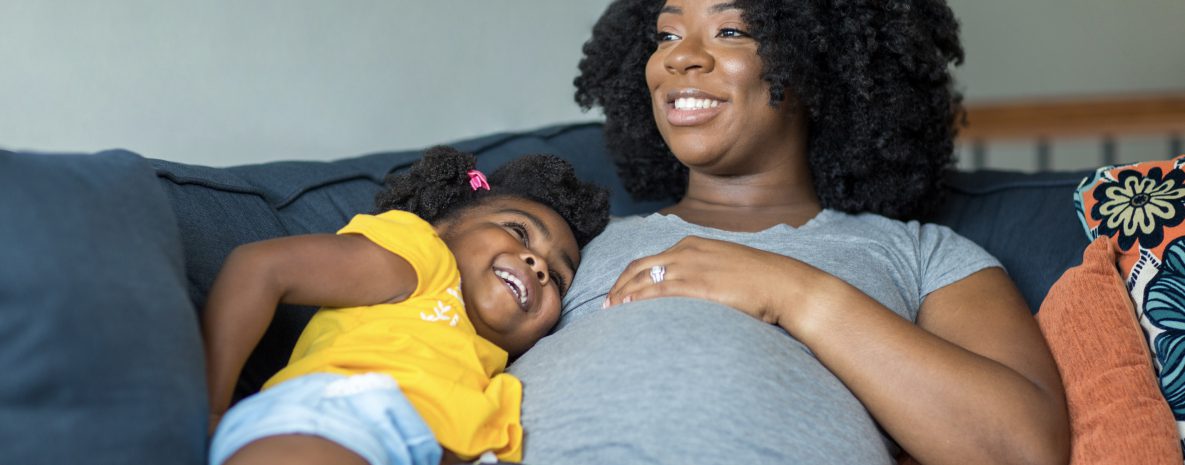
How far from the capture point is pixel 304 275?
1286mm

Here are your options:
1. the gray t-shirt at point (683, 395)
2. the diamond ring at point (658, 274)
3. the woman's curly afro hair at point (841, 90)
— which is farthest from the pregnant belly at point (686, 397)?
the woman's curly afro hair at point (841, 90)

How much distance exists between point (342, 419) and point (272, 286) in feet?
0.62

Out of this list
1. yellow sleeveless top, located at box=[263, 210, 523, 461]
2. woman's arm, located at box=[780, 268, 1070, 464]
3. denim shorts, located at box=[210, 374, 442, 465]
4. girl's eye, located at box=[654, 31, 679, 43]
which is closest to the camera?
denim shorts, located at box=[210, 374, 442, 465]

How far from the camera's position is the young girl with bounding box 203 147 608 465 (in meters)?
1.20

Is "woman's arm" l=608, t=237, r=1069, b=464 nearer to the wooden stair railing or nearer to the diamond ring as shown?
the diamond ring

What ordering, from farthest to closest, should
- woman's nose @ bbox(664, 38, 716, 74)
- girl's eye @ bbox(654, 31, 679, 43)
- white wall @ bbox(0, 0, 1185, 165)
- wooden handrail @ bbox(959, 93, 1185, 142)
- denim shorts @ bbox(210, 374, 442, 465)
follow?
1. wooden handrail @ bbox(959, 93, 1185, 142)
2. white wall @ bbox(0, 0, 1185, 165)
3. girl's eye @ bbox(654, 31, 679, 43)
4. woman's nose @ bbox(664, 38, 716, 74)
5. denim shorts @ bbox(210, 374, 442, 465)

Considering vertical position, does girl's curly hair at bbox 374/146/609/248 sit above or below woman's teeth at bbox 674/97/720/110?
below

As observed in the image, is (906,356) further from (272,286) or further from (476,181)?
(272,286)

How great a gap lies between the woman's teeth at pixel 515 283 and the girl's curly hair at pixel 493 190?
6.7 inches

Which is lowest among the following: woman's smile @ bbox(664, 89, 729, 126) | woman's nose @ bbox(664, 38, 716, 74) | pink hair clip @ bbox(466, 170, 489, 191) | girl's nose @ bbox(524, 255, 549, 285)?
girl's nose @ bbox(524, 255, 549, 285)

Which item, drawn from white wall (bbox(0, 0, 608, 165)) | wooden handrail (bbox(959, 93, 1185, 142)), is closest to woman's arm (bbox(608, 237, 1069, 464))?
white wall (bbox(0, 0, 608, 165))

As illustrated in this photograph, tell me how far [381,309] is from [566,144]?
1.08 metres

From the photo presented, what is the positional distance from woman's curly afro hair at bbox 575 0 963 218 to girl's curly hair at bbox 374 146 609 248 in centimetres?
37

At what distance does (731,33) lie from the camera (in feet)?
6.03
